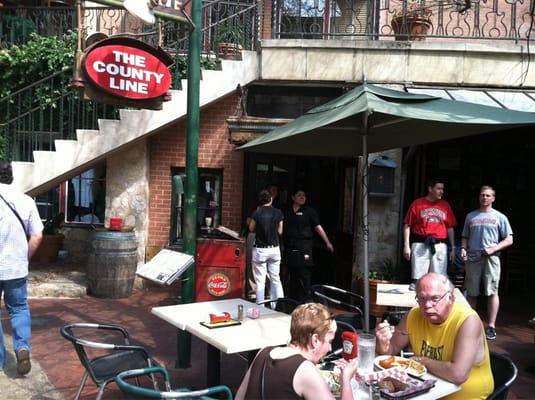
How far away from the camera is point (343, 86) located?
7.72m

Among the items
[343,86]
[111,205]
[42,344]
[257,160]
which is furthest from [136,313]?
[343,86]

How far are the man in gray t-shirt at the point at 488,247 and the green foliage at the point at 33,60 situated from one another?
21.8ft

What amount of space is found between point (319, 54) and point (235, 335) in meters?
5.31

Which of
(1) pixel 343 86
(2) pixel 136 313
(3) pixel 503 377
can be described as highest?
(1) pixel 343 86

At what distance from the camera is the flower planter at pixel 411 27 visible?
770cm

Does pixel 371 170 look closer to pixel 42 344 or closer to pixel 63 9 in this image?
pixel 42 344

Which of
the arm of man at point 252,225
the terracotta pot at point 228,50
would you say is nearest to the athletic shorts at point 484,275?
the arm of man at point 252,225

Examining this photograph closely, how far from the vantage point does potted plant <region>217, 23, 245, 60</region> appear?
8.16 meters

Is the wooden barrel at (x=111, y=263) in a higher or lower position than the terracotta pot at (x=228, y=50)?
lower

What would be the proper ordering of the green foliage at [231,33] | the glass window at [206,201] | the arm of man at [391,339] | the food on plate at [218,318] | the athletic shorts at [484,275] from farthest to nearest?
the green foliage at [231,33] < the glass window at [206,201] < the athletic shorts at [484,275] < the food on plate at [218,318] < the arm of man at [391,339]

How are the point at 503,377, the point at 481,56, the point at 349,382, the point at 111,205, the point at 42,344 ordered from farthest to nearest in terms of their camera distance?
the point at 111,205 → the point at 481,56 → the point at 42,344 → the point at 503,377 → the point at 349,382

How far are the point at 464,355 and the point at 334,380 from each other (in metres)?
0.69

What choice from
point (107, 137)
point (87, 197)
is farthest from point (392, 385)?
point (87, 197)

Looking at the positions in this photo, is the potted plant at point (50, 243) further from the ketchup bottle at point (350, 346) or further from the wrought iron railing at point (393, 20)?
the ketchup bottle at point (350, 346)
